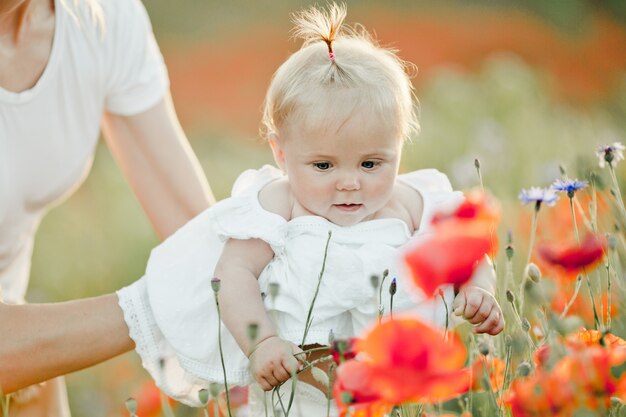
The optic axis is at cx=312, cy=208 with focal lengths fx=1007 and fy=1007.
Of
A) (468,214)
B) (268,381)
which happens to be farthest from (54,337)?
(468,214)

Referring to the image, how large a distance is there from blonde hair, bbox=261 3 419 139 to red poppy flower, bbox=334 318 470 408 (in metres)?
0.63

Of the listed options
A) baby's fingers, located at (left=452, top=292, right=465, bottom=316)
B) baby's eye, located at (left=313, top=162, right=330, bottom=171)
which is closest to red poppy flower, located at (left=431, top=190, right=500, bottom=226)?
baby's fingers, located at (left=452, top=292, right=465, bottom=316)

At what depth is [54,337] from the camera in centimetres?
172

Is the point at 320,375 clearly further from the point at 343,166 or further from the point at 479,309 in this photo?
the point at 343,166

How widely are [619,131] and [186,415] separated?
1.94 metres

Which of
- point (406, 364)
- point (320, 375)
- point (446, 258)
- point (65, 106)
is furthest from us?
point (65, 106)

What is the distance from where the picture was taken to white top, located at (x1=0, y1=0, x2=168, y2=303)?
6.95 feet

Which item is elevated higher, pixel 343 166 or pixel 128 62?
→ pixel 128 62

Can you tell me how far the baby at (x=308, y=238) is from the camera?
1585 mm

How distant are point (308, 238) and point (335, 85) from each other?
25cm

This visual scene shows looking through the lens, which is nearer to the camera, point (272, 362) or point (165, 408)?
point (165, 408)

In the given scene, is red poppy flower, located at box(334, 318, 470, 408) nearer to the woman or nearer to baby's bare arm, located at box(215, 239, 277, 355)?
baby's bare arm, located at box(215, 239, 277, 355)

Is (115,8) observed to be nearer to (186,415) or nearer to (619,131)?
(186,415)

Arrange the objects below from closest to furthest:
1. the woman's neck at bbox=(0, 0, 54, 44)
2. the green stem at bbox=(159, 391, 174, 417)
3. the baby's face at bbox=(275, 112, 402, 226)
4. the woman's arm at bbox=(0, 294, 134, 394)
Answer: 1. the green stem at bbox=(159, 391, 174, 417)
2. the baby's face at bbox=(275, 112, 402, 226)
3. the woman's arm at bbox=(0, 294, 134, 394)
4. the woman's neck at bbox=(0, 0, 54, 44)
